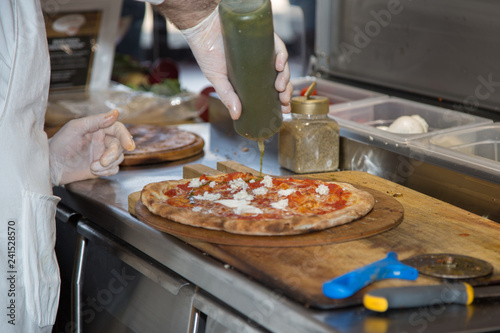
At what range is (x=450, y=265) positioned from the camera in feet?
4.04

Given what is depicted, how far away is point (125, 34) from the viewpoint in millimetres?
4613

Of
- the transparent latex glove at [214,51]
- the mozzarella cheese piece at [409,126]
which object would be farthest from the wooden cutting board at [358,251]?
the mozzarella cheese piece at [409,126]

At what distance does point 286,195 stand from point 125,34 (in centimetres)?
330

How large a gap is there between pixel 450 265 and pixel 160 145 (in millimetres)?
1239

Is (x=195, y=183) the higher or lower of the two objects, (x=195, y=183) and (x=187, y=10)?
the lower

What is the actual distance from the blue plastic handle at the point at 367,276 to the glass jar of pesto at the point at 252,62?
45 cm

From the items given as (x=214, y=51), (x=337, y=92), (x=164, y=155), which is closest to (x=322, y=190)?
(x=214, y=51)

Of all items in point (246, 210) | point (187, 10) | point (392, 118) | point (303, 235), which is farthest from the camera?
point (392, 118)

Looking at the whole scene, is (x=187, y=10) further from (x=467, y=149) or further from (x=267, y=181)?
(x=467, y=149)

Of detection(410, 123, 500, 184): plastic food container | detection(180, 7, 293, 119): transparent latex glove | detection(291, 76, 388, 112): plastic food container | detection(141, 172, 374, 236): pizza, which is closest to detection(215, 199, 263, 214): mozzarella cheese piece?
detection(141, 172, 374, 236): pizza

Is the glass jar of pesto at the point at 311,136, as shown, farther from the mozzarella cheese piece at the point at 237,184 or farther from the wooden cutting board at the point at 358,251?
the wooden cutting board at the point at 358,251

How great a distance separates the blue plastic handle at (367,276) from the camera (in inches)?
43.5

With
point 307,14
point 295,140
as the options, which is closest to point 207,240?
point 295,140

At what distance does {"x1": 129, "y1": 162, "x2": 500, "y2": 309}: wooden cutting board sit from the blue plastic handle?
12mm
